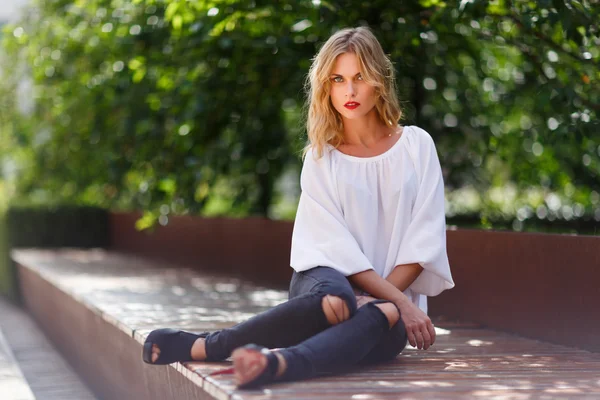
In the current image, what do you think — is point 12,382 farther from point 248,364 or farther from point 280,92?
point 248,364

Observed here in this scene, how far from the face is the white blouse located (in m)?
0.17

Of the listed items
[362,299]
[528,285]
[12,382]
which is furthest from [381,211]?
[12,382]

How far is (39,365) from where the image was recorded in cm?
643

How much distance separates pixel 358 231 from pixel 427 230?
0.25 meters

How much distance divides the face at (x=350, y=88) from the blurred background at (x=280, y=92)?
3.80 ft

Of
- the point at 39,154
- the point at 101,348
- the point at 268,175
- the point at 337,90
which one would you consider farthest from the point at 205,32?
the point at 39,154

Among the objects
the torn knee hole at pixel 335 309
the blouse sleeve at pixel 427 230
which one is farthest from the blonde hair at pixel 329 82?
the torn knee hole at pixel 335 309

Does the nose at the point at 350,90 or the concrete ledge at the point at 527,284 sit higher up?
the nose at the point at 350,90

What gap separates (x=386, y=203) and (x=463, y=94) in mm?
4294

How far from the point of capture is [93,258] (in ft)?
33.2

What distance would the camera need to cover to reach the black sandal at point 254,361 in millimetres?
2613

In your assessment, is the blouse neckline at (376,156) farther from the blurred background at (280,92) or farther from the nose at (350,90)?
the blurred background at (280,92)

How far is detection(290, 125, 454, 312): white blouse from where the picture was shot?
10.7 feet

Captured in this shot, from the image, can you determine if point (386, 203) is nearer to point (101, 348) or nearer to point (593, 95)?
point (101, 348)
